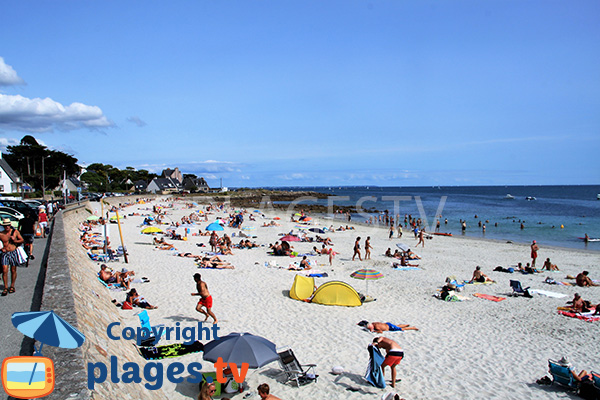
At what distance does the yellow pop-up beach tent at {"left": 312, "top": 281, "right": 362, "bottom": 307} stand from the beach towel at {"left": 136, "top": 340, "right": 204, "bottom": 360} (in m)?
4.56

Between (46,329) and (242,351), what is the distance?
2.92m

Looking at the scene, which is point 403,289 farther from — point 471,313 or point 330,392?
point 330,392

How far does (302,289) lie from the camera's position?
1212cm

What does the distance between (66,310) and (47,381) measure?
2.23 m

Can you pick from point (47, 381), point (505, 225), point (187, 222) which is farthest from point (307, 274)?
A: point (505, 225)

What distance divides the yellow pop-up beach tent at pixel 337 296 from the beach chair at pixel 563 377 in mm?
5421

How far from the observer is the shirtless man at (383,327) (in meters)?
9.54

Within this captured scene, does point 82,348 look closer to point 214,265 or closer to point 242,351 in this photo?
point 242,351

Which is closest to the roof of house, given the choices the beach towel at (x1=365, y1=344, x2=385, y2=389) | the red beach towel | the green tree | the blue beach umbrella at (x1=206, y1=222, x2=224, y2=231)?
the green tree

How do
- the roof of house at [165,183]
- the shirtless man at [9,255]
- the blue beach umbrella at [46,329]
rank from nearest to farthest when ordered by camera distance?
the blue beach umbrella at [46,329] → the shirtless man at [9,255] → the roof of house at [165,183]

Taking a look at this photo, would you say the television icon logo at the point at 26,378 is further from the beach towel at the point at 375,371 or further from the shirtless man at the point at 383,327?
the shirtless man at the point at 383,327

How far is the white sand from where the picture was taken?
702 cm

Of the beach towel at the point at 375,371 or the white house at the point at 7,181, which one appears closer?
the beach towel at the point at 375,371

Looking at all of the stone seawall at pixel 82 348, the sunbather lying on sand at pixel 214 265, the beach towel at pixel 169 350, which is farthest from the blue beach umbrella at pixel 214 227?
the beach towel at pixel 169 350
